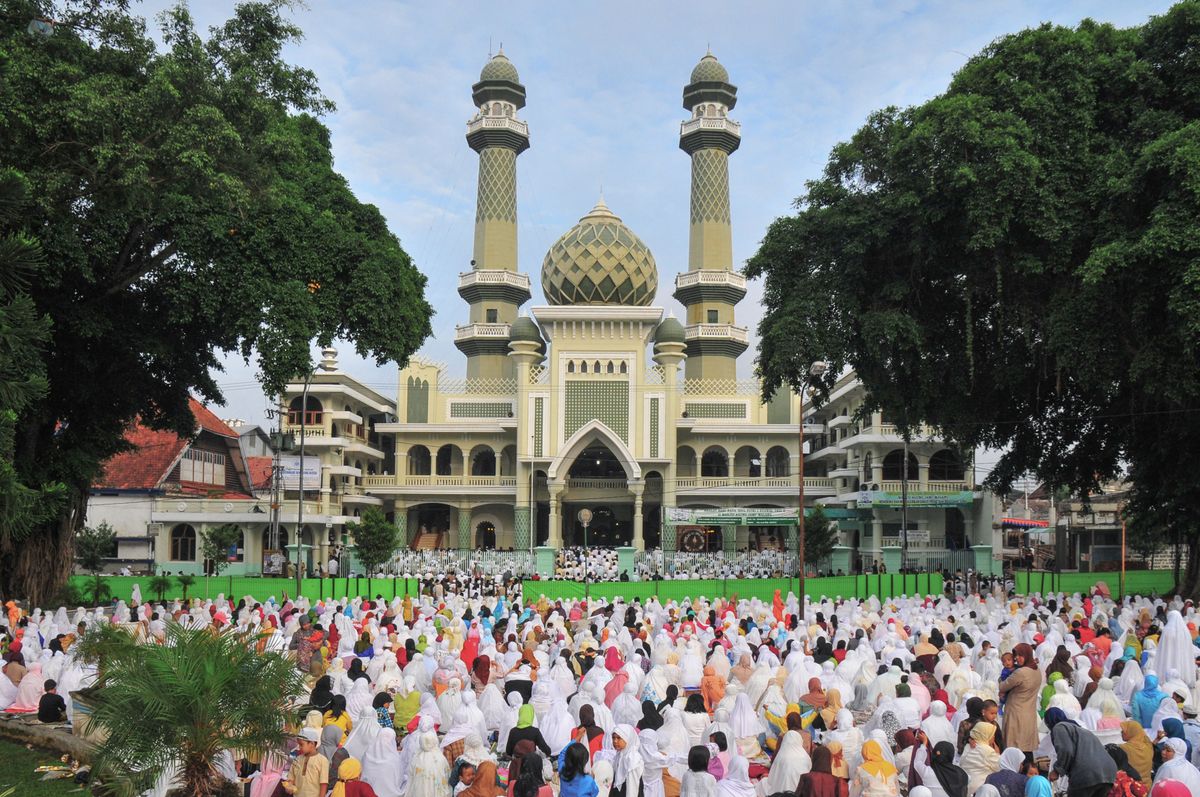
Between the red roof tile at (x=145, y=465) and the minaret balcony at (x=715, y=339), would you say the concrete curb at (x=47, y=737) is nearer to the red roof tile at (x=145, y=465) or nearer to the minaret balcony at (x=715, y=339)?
the red roof tile at (x=145, y=465)

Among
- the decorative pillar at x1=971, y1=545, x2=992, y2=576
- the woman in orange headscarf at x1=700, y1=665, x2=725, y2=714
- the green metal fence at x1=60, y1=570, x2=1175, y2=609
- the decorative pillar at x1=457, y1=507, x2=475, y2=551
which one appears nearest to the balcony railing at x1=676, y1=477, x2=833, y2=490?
the decorative pillar at x1=457, y1=507, x2=475, y2=551

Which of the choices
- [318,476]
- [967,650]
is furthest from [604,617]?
[318,476]

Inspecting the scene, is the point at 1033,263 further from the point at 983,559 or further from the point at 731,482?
the point at 731,482

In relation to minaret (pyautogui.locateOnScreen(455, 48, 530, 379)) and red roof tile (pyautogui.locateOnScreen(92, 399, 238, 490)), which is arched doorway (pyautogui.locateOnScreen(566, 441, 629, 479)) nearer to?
minaret (pyautogui.locateOnScreen(455, 48, 530, 379))

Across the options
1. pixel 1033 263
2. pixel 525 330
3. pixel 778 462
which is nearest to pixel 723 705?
pixel 1033 263

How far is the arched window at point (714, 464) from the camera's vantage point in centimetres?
4849

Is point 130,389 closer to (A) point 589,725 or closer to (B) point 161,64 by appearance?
(B) point 161,64

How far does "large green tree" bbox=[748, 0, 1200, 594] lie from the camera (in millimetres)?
18828

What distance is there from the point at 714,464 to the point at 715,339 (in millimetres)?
6235

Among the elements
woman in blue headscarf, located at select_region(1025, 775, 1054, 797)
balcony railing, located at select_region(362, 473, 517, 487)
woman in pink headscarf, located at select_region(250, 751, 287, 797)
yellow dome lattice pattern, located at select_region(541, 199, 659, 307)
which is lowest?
woman in pink headscarf, located at select_region(250, 751, 287, 797)

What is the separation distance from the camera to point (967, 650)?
14055mm

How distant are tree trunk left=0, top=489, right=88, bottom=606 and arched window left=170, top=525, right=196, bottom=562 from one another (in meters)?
16.0

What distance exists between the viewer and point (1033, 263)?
2016cm

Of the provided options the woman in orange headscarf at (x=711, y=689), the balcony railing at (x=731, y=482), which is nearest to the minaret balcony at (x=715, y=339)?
the balcony railing at (x=731, y=482)
